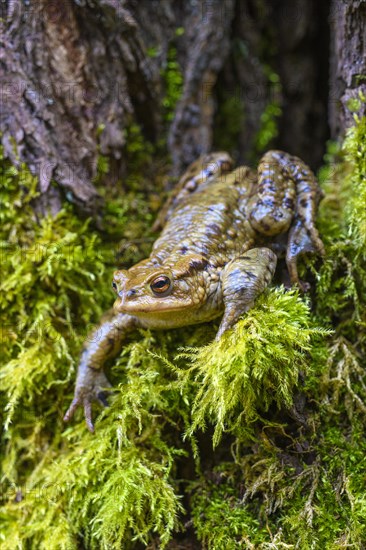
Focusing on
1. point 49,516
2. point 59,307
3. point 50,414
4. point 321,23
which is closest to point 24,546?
point 49,516

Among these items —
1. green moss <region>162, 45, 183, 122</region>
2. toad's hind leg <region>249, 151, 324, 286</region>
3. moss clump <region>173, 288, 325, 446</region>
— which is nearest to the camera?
moss clump <region>173, 288, 325, 446</region>

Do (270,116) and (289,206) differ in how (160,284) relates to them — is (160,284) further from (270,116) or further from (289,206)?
(270,116)

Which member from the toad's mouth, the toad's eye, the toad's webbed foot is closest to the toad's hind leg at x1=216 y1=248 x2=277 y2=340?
the toad's mouth

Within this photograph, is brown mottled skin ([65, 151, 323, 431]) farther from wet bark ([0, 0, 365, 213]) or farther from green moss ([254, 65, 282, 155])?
green moss ([254, 65, 282, 155])

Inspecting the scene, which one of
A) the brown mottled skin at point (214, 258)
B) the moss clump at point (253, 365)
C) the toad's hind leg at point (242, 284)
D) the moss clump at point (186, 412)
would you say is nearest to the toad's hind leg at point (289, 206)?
the brown mottled skin at point (214, 258)

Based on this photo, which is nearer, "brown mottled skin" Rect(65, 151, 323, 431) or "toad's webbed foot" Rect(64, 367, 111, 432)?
"brown mottled skin" Rect(65, 151, 323, 431)

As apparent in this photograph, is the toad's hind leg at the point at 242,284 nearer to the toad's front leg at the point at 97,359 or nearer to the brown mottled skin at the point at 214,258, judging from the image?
the brown mottled skin at the point at 214,258
